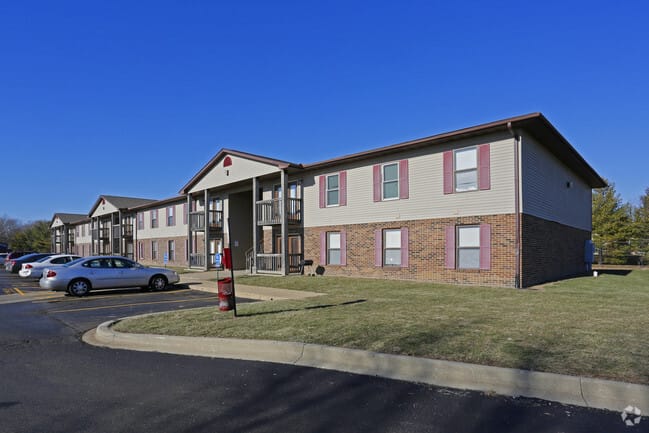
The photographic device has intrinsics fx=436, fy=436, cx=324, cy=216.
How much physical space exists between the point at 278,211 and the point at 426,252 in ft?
28.6

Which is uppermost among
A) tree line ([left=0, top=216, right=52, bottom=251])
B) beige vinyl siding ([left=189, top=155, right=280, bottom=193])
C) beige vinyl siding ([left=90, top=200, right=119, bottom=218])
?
beige vinyl siding ([left=189, top=155, right=280, bottom=193])

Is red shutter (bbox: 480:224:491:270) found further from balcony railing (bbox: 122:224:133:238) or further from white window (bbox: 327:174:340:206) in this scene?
balcony railing (bbox: 122:224:133:238)

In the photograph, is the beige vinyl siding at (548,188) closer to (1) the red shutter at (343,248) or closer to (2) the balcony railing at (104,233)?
(1) the red shutter at (343,248)

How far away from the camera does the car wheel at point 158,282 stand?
56.8ft

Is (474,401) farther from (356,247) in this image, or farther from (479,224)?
(356,247)

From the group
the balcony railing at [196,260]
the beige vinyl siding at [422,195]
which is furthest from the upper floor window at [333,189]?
the balcony railing at [196,260]

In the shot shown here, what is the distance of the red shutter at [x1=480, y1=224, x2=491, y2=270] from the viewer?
1525cm

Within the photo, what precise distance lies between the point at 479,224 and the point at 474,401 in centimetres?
1178

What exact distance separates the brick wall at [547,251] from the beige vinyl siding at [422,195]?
1433 millimetres

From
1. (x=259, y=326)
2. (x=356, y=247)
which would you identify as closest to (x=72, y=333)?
(x=259, y=326)

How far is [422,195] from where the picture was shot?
1716cm

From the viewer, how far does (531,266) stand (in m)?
15.5

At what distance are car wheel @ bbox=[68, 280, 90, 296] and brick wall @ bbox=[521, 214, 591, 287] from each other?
50.3 feet

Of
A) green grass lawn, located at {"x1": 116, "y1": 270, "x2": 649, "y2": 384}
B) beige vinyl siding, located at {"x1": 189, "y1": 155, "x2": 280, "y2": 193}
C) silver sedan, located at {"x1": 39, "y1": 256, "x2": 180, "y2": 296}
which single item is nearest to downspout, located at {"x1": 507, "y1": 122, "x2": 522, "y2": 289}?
green grass lawn, located at {"x1": 116, "y1": 270, "x2": 649, "y2": 384}
